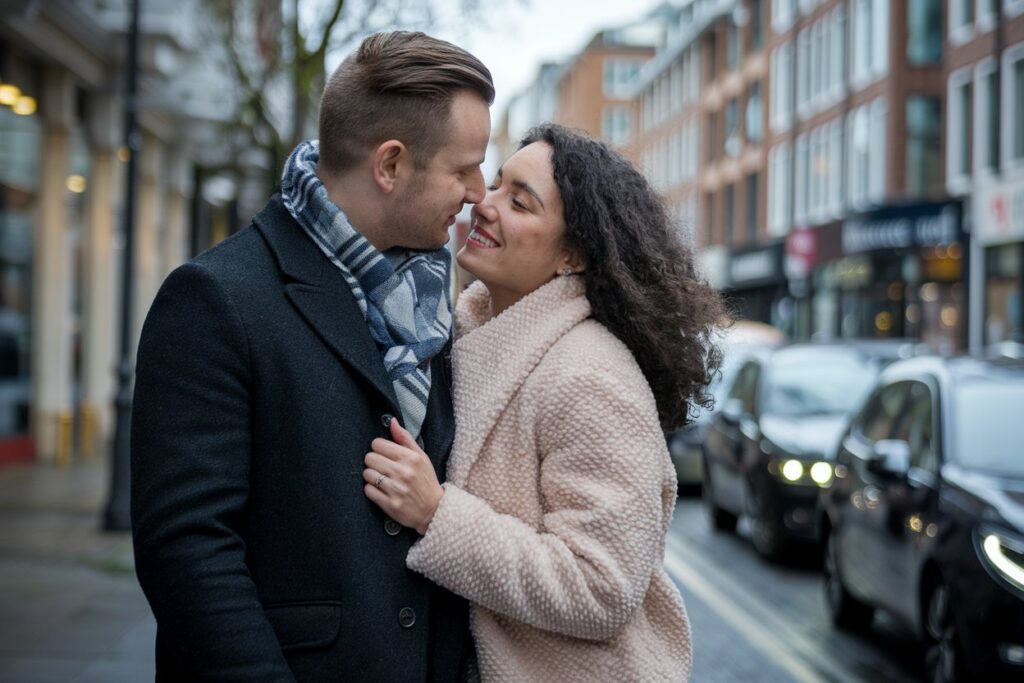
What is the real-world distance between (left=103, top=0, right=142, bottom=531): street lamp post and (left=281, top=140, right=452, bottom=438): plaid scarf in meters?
8.85

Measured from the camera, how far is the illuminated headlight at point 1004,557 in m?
5.70

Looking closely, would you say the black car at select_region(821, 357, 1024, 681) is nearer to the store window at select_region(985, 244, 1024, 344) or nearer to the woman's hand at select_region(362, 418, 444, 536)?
the woman's hand at select_region(362, 418, 444, 536)

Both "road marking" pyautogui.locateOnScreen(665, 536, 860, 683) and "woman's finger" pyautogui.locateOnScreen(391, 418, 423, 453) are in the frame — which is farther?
"road marking" pyautogui.locateOnScreen(665, 536, 860, 683)

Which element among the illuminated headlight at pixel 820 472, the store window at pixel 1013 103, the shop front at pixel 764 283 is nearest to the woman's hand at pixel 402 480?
the illuminated headlight at pixel 820 472

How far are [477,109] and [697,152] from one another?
60.8m

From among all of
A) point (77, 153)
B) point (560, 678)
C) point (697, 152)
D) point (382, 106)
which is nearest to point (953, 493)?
point (560, 678)

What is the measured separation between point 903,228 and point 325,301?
112 ft

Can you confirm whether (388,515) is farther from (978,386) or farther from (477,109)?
(978,386)

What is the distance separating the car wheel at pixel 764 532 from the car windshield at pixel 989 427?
3.52 metres

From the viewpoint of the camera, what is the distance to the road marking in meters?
7.30

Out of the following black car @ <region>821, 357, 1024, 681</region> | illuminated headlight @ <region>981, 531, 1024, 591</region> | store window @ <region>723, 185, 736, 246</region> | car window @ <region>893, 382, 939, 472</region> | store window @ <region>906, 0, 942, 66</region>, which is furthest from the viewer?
store window @ <region>723, 185, 736, 246</region>

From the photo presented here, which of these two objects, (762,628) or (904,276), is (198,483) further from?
(904,276)

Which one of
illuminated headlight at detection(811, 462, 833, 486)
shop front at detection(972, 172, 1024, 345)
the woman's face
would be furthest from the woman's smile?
shop front at detection(972, 172, 1024, 345)

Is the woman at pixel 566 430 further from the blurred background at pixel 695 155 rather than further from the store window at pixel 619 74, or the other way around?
the store window at pixel 619 74
